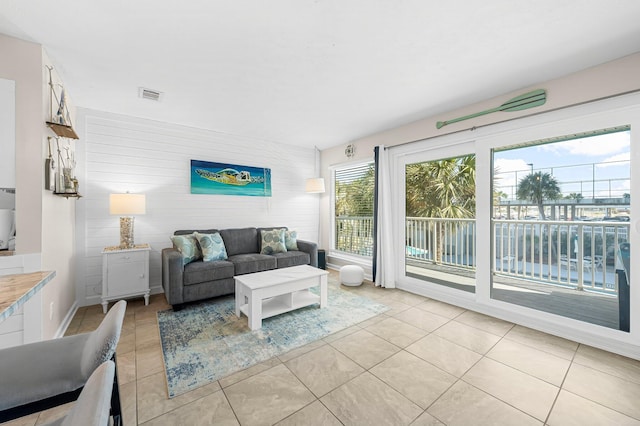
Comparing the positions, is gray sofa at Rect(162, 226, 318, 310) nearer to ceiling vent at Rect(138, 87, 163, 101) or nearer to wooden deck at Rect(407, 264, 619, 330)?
ceiling vent at Rect(138, 87, 163, 101)

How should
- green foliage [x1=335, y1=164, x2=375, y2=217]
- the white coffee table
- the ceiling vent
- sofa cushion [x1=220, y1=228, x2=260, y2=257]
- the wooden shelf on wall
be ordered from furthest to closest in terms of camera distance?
green foliage [x1=335, y1=164, x2=375, y2=217]
sofa cushion [x1=220, y1=228, x2=260, y2=257]
the ceiling vent
the white coffee table
the wooden shelf on wall

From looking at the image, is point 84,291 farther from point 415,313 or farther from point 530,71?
point 530,71

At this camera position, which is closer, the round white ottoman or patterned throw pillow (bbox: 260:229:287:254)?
the round white ottoman

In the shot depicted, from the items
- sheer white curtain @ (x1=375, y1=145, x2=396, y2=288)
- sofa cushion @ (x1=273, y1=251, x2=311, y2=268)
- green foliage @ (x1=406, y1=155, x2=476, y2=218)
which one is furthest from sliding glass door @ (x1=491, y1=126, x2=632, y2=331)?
sofa cushion @ (x1=273, y1=251, x2=311, y2=268)

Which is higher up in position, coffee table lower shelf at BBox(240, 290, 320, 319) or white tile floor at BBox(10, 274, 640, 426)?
coffee table lower shelf at BBox(240, 290, 320, 319)

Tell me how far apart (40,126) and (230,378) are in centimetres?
244

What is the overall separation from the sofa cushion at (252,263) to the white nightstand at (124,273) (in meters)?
1.04

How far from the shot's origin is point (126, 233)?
3.27 metres

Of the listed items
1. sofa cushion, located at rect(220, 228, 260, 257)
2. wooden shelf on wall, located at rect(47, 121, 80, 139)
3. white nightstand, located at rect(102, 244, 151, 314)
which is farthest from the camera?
sofa cushion, located at rect(220, 228, 260, 257)

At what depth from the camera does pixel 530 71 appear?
7.79ft

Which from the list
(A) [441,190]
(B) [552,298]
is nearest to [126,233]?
(A) [441,190]

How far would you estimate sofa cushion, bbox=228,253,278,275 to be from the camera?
3.50m

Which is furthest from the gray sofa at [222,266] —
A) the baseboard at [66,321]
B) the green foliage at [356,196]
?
the green foliage at [356,196]

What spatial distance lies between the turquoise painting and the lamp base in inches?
37.9
